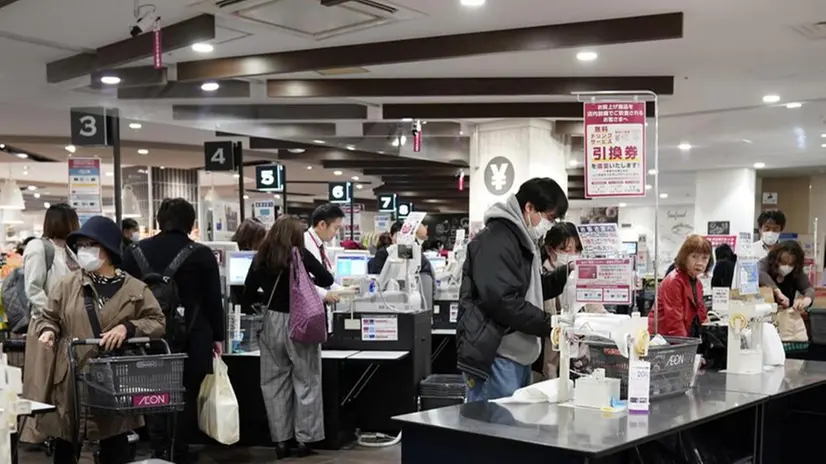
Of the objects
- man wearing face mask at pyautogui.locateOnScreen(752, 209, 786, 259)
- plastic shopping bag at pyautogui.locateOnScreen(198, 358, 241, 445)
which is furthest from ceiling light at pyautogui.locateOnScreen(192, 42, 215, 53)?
man wearing face mask at pyautogui.locateOnScreen(752, 209, 786, 259)

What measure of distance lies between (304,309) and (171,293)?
33.1 inches

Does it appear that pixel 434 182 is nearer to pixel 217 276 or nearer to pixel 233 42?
pixel 233 42

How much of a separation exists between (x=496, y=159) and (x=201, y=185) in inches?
380

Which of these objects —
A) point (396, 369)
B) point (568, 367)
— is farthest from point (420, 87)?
point (568, 367)

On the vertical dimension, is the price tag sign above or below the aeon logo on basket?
above

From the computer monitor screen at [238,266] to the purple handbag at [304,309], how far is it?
2.89ft

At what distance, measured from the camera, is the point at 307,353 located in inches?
211

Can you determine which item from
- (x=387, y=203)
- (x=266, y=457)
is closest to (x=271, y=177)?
(x=387, y=203)

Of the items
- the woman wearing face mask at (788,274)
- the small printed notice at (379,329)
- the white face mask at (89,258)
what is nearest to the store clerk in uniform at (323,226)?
the small printed notice at (379,329)

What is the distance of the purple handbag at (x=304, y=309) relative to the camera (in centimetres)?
515

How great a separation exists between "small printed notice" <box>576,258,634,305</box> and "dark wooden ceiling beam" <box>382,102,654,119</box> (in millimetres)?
5757

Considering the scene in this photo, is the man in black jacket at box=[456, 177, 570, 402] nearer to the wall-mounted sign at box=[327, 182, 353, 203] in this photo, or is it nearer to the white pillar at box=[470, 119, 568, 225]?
the white pillar at box=[470, 119, 568, 225]

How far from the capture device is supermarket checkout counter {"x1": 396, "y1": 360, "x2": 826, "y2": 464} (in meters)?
2.45

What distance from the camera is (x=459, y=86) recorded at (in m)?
8.21
